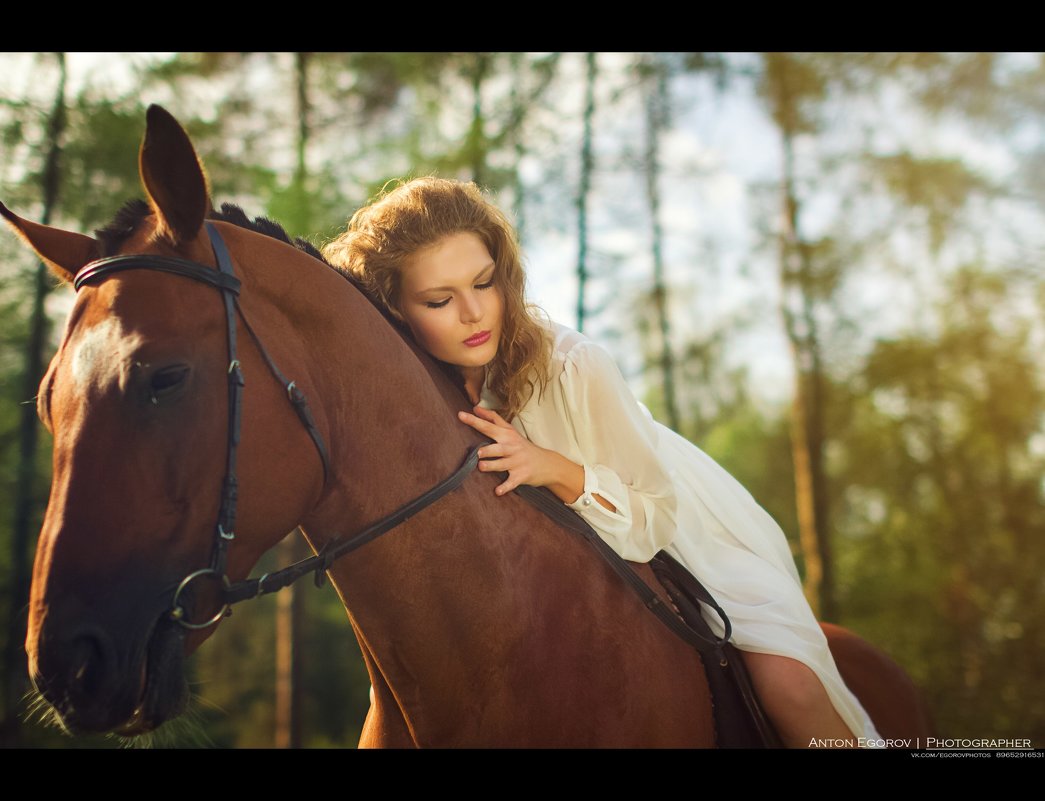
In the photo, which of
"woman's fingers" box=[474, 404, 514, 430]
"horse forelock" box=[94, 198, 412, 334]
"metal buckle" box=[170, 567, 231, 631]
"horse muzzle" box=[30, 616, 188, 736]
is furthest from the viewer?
"woman's fingers" box=[474, 404, 514, 430]

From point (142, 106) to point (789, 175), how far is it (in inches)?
429

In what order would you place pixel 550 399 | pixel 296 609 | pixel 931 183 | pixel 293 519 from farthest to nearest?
pixel 931 183, pixel 296 609, pixel 550 399, pixel 293 519

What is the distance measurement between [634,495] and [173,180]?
164cm

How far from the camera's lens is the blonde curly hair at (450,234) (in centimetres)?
219

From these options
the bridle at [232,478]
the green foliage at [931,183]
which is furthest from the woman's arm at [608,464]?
the green foliage at [931,183]

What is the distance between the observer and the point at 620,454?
226cm

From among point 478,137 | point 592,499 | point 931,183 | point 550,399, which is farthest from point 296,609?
point 931,183

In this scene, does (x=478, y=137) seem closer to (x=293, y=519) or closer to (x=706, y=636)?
(x=706, y=636)

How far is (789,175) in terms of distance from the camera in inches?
481

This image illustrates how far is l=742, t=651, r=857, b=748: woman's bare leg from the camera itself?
86.4 inches

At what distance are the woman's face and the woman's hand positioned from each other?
228 mm

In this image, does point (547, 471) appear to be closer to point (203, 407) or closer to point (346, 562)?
point (346, 562)

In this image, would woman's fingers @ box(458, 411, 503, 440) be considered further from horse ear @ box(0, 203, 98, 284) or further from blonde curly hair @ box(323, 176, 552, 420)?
horse ear @ box(0, 203, 98, 284)

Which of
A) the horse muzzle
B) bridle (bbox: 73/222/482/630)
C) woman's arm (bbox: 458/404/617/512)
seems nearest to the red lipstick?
woman's arm (bbox: 458/404/617/512)
